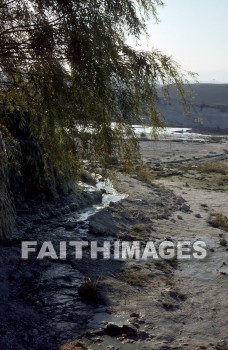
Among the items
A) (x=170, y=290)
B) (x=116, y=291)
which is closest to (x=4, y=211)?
(x=116, y=291)

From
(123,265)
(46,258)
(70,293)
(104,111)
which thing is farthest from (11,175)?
(104,111)

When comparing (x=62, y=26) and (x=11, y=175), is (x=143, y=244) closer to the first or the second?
(x=11, y=175)

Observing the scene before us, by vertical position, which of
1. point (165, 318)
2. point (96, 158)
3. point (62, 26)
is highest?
point (62, 26)

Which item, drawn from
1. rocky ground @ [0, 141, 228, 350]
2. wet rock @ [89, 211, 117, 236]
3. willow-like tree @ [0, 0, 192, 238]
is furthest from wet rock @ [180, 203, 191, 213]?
willow-like tree @ [0, 0, 192, 238]

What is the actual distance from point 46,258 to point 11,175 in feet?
16.3

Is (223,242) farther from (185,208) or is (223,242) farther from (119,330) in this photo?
(119,330)

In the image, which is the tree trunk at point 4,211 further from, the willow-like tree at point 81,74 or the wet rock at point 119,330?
the wet rock at point 119,330

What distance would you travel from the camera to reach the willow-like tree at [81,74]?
714cm

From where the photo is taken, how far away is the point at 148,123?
8.86 metres

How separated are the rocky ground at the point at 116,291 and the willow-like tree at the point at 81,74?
1.47 meters

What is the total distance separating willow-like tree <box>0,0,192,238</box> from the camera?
7.14m

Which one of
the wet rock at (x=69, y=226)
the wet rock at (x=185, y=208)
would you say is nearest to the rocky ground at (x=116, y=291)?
the wet rock at (x=69, y=226)

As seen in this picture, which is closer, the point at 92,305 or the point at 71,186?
the point at 92,305

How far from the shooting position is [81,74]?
7.39m
